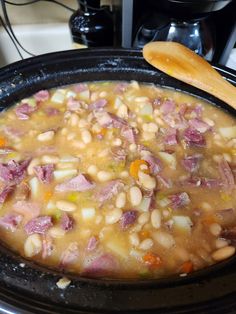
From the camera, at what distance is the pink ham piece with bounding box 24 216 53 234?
94 cm

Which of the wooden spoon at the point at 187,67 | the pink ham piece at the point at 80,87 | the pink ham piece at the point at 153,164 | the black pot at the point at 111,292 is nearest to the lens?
the black pot at the point at 111,292

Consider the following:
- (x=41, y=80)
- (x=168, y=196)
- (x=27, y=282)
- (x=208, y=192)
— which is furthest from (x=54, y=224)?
(x=41, y=80)

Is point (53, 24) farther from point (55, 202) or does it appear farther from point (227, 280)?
point (227, 280)

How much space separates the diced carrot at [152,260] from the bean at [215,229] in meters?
0.17

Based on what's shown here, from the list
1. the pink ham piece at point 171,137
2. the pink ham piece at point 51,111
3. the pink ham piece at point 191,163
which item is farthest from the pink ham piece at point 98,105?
the pink ham piece at point 191,163

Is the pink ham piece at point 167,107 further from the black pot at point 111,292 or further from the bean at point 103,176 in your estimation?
the black pot at point 111,292

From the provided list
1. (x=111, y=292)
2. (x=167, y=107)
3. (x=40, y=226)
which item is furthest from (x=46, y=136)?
(x=111, y=292)

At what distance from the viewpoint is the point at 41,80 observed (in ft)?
4.19

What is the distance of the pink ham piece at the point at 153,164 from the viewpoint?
108 centimetres

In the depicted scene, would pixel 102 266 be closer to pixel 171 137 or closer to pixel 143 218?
pixel 143 218

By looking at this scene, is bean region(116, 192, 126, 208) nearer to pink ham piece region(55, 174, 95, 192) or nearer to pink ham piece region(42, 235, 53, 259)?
pink ham piece region(55, 174, 95, 192)

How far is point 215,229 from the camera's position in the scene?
0.96 m

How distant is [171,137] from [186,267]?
1.45ft

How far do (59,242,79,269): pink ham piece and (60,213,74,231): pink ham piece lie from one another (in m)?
0.04
